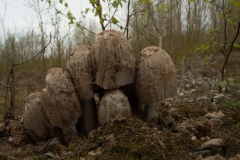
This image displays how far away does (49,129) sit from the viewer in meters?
3.05

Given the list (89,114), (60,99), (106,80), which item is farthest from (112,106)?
(60,99)

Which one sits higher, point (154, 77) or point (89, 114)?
point (154, 77)

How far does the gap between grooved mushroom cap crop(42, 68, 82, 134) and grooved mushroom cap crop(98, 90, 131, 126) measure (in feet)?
0.89

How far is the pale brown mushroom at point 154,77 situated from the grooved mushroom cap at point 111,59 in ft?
0.44

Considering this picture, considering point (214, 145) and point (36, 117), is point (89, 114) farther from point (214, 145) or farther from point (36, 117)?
point (214, 145)

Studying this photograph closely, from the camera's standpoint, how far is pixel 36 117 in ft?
9.77

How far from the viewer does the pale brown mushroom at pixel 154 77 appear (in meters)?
2.69

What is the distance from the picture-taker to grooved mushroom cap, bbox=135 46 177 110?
269 cm

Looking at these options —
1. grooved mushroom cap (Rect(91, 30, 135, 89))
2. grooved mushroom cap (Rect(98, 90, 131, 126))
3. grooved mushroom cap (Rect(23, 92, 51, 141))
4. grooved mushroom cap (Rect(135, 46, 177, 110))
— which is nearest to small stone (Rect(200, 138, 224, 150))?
grooved mushroom cap (Rect(135, 46, 177, 110))

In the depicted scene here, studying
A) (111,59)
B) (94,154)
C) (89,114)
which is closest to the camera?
(94,154)

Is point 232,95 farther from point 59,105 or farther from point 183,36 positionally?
point 183,36

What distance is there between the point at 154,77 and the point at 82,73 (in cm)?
69

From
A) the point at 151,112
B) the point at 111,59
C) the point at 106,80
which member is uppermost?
the point at 111,59

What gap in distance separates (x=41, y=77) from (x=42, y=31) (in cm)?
169
